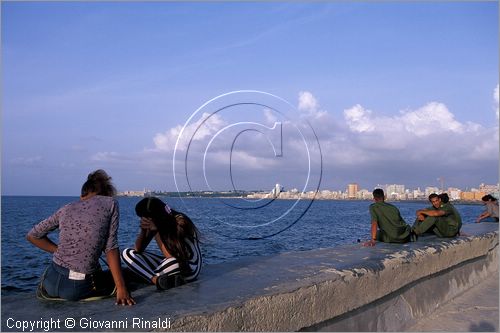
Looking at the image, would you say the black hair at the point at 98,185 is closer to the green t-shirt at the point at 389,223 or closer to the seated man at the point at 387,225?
the seated man at the point at 387,225

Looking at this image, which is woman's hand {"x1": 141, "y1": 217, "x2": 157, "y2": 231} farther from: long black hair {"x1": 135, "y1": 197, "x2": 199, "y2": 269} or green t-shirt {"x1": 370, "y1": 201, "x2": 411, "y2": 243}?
green t-shirt {"x1": 370, "y1": 201, "x2": 411, "y2": 243}

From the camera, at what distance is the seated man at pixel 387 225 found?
775 centimetres

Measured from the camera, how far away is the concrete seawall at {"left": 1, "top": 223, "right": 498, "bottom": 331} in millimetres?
3299

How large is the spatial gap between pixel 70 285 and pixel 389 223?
536cm

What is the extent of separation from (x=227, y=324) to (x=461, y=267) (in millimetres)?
5508

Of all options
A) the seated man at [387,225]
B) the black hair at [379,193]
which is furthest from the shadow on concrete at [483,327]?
the black hair at [379,193]

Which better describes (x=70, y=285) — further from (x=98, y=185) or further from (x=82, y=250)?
(x=98, y=185)

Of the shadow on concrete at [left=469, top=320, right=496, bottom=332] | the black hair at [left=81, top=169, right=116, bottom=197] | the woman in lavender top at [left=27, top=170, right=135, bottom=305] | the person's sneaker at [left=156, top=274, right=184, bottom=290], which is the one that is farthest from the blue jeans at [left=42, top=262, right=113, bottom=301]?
the shadow on concrete at [left=469, top=320, right=496, bottom=332]

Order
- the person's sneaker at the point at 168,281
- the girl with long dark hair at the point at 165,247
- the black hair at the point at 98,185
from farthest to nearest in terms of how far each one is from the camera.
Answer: the girl with long dark hair at the point at 165,247, the person's sneaker at the point at 168,281, the black hair at the point at 98,185

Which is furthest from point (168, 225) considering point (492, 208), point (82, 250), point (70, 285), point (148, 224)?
point (492, 208)

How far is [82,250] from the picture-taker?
12.9ft

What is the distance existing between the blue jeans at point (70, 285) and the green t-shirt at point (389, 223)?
4988 millimetres

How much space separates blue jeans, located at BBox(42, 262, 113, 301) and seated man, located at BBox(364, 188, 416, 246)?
475 centimetres

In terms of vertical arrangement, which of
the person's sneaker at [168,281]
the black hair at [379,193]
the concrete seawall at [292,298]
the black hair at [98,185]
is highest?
the black hair at [98,185]
